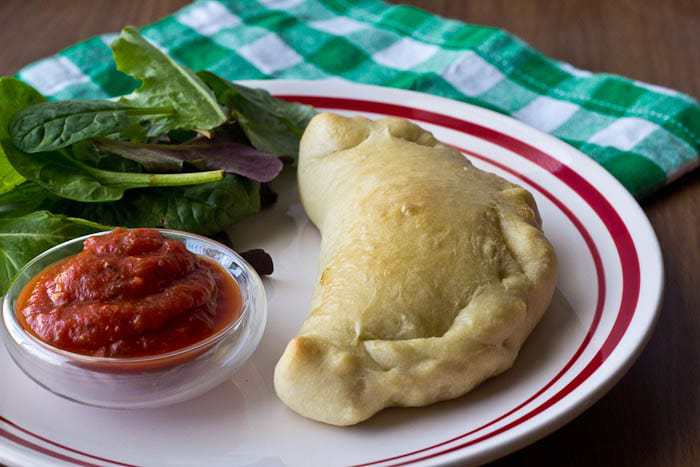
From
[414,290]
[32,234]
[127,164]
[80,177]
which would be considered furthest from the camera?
[127,164]

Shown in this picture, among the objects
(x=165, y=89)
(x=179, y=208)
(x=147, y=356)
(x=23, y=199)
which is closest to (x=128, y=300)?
(x=147, y=356)

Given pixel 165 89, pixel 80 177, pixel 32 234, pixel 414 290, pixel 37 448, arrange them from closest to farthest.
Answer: pixel 37 448 < pixel 414 290 < pixel 32 234 < pixel 80 177 < pixel 165 89

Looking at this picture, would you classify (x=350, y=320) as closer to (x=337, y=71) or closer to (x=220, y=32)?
(x=337, y=71)

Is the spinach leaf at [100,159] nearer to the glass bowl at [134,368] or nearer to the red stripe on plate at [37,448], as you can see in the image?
the glass bowl at [134,368]

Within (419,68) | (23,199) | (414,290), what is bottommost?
(419,68)

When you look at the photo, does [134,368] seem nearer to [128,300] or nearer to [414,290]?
[128,300]

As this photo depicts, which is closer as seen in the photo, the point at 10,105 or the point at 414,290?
the point at 414,290

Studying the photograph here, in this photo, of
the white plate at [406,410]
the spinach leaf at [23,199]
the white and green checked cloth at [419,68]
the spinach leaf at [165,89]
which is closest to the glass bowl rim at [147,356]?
the white plate at [406,410]
